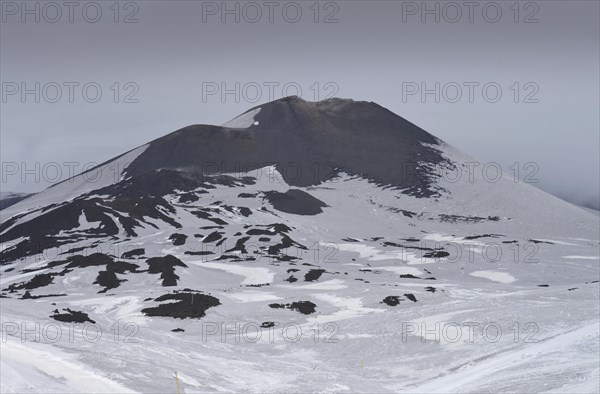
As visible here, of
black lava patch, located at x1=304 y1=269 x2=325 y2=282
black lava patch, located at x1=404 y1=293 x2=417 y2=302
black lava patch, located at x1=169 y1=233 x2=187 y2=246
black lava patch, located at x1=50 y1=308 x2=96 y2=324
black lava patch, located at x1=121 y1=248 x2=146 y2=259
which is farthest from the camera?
black lava patch, located at x1=169 y1=233 x2=187 y2=246

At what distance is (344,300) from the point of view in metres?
68.4

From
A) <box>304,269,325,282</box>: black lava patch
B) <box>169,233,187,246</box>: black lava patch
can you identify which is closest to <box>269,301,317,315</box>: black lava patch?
<box>304,269,325,282</box>: black lava patch

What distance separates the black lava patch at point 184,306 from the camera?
2280 inches

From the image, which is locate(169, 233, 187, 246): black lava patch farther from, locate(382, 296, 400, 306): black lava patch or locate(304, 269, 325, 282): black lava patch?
locate(382, 296, 400, 306): black lava patch

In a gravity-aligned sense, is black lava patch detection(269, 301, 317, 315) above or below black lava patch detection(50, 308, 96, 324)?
below

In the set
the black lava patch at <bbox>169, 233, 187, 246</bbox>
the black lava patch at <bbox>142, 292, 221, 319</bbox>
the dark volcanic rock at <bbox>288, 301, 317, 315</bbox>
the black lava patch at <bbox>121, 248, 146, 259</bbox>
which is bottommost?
the dark volcanic rock at <bbox>288, 301, 317, 315</bbox>

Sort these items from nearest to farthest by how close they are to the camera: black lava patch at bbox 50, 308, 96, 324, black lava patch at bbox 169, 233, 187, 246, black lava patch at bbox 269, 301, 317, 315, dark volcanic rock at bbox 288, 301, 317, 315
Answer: black lava patch at bbox 50, 308, 96, 324 < dark volcanic rock at bbox 288, 301, 317, 315 < black lava patch at bbox 269, 301, 317, 315 < black lava patch at bbox 169, 233, 187, 246

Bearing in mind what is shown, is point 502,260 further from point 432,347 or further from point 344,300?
point 432,347

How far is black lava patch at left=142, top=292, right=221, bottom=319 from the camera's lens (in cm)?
5790

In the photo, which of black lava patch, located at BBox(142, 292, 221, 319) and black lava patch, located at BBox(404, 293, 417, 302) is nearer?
black lava patch, located at BBox(142, 292, 221, 319)

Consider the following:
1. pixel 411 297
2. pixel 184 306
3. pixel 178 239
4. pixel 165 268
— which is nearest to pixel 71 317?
pixel 184 306

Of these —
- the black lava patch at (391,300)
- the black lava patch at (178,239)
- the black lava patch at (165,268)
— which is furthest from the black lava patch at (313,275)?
the black lava patch at (178,239)

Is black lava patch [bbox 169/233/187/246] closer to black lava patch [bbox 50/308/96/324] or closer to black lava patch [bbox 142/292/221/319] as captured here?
black lava patch [bbox 142/292/221/319]

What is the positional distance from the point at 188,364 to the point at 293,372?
5945 mm
